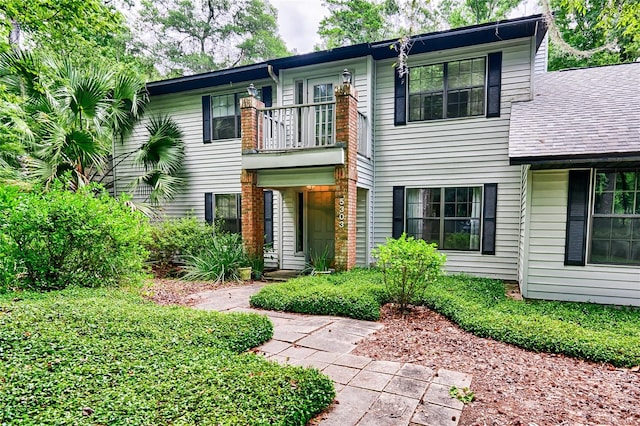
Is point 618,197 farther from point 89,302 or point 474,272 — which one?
point 89,302

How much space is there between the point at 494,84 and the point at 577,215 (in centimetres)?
323

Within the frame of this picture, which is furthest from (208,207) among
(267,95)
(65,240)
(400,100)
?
(400,100)

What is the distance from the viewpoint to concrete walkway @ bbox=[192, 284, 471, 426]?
7.78ft

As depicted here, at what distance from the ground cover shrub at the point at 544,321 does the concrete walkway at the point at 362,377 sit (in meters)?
1.24

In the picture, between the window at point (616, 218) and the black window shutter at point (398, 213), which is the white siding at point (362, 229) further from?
the window at point (616, 218)

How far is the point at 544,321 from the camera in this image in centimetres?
431

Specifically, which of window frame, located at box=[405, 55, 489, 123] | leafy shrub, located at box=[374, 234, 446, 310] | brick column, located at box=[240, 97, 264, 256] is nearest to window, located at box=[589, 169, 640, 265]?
window frame, located at box=[405, 55, 489, 123]

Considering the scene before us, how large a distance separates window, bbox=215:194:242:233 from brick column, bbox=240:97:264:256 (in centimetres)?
202

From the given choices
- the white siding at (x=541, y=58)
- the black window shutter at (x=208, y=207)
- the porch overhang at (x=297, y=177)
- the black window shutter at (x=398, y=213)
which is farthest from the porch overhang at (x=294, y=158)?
the white siding at (x=541, y=58)

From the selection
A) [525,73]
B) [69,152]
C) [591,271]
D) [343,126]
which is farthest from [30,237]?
[525,73]

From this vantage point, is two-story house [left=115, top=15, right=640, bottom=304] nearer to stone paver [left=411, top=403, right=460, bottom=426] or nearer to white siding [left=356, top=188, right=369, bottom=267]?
white siding [left=356, top=188, right=369, bottom=267]

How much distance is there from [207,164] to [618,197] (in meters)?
9.36

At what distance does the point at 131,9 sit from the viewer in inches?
687

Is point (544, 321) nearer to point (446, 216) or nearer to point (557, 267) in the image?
point (557, 267)
